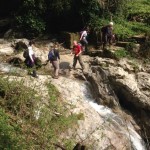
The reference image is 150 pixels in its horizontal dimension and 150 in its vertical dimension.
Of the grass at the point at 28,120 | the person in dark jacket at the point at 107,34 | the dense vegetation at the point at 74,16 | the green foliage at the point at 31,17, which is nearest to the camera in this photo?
the grass at the point at 28,120

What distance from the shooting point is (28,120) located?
13.9m

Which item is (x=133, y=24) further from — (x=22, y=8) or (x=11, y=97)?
(x=11, y=97)

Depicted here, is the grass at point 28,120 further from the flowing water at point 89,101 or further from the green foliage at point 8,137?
the flowing water at point 89,101

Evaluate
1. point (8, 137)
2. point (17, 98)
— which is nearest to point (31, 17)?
point (17, 98)

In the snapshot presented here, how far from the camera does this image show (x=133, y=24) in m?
25.2

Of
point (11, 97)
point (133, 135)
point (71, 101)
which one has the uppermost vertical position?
point (11, 97)

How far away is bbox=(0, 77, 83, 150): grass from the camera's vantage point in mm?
12797

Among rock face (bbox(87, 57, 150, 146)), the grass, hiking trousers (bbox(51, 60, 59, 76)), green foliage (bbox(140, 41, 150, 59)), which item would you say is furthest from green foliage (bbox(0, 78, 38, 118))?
green foliage (bbox(140, 41, 150, 59))

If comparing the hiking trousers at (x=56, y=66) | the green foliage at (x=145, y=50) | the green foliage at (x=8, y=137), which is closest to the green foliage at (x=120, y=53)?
the green foliage at (x=145, y=50)

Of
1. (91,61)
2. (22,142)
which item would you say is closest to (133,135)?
(91,61)

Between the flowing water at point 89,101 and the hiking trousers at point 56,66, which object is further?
the hiking trousers at point 56,66

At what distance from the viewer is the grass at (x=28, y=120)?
42.0 feet

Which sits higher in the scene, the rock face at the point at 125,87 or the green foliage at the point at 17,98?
the green foliage at the point at 17,98

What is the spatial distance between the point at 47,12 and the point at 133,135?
35.8ft
